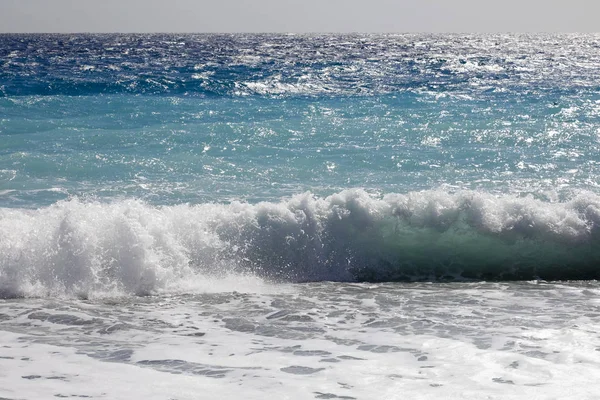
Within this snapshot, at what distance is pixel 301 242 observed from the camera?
9.00m

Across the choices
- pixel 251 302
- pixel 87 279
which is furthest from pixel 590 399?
pixel 87 279

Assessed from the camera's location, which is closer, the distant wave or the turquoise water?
the distant wave

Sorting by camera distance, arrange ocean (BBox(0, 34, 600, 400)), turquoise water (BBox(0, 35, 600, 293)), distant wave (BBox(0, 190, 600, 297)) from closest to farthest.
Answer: ocean (BBox(0, 34, 600, 400)), distant wave (BBox(0, 190, 600, 297)), turquoise water (BBox(0, 35, 600, 293))

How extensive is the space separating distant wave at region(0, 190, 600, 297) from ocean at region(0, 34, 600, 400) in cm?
3

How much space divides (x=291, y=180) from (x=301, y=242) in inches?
143

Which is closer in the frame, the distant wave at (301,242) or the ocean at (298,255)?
the ocean at (298,255)

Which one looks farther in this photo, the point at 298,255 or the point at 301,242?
the point at 301,242

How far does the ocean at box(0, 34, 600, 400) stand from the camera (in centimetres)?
519

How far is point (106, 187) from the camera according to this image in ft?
39.2

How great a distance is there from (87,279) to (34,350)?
7.18 ft

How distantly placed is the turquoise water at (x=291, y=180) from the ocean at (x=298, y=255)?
0.04m

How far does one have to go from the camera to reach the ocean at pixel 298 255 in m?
5.19

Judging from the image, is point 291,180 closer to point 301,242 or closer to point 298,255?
point 301,242

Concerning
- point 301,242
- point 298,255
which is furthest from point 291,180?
point 298,255
